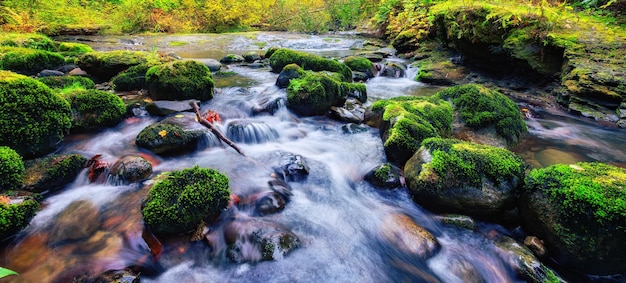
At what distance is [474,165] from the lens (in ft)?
12.6

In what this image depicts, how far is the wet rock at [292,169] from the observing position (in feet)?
15.8

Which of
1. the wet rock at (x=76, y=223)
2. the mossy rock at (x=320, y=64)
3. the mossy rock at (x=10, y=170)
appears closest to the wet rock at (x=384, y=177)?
the wet rock at (x=76, y=223)

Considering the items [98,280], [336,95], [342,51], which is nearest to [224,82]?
[336,95]

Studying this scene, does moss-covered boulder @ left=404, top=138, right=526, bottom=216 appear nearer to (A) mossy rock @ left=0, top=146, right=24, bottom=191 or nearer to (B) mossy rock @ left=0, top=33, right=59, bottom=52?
(A) mossy rock @ left=0, top=146, right=24, bottom=191

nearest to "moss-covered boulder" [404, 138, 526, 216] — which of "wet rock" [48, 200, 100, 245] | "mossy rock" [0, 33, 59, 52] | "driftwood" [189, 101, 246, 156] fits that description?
"driftwood" [189, 101, 246, 156]

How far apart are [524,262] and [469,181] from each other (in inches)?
39.4

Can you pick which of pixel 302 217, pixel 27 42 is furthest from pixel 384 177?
pixel 27 42

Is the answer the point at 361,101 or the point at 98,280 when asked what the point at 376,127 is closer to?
the point at 361,101

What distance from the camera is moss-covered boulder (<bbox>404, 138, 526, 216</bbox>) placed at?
3.74 meters

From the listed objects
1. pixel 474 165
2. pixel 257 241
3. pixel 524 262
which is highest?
pixel 474 165

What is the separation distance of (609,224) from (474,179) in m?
1.24

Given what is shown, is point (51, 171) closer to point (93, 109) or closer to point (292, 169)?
point (93, 109)

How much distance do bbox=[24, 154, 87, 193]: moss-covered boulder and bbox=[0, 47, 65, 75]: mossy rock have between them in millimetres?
5660

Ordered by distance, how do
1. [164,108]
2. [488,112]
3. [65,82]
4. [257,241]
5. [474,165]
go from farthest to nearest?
[65,82]
[164,108]
[488,112]
[474,165]
[257,241]
